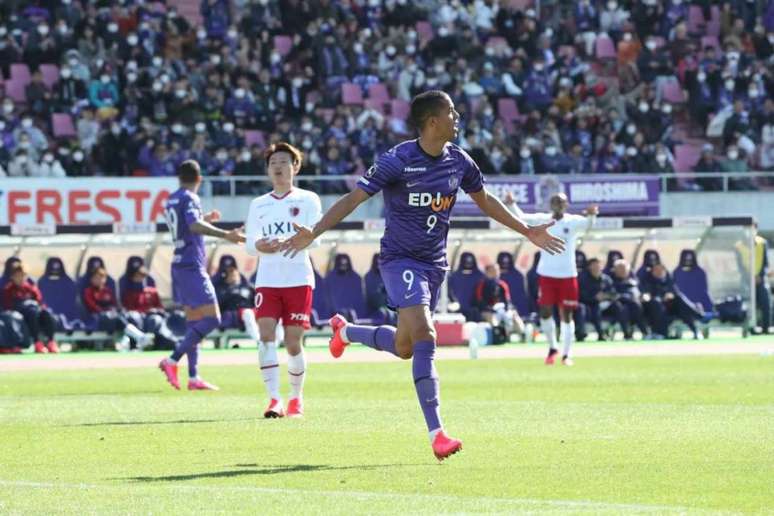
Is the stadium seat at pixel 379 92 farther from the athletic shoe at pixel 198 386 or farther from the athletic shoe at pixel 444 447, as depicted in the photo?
the athletic shoe at pixel 444 447

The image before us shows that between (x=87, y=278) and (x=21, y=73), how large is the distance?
36.8 ft

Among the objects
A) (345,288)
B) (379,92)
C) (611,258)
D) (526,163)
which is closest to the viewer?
(345,288)

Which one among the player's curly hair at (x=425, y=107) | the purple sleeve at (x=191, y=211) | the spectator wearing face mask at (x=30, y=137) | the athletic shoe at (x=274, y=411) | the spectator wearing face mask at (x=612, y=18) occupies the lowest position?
the athletic shoe at (x=274, y=411)

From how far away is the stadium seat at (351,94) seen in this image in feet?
151

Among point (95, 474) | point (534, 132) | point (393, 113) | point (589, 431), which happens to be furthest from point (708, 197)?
point (95, 474)

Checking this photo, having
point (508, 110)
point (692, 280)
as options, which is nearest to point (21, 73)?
point (508, 110)

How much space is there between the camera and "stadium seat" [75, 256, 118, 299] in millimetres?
33375

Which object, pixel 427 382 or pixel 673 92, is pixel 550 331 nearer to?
pixel 427 382

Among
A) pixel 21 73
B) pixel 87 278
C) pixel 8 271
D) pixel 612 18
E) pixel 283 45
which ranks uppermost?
pixel 612 18

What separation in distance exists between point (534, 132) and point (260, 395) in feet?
93.7

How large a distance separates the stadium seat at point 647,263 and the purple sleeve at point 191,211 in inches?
765

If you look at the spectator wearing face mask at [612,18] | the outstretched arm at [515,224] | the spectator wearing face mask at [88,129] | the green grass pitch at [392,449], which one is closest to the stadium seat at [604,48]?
the spectator wearing face mask at [612,18]

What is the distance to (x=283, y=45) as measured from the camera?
4691 cm

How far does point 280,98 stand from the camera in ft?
148
